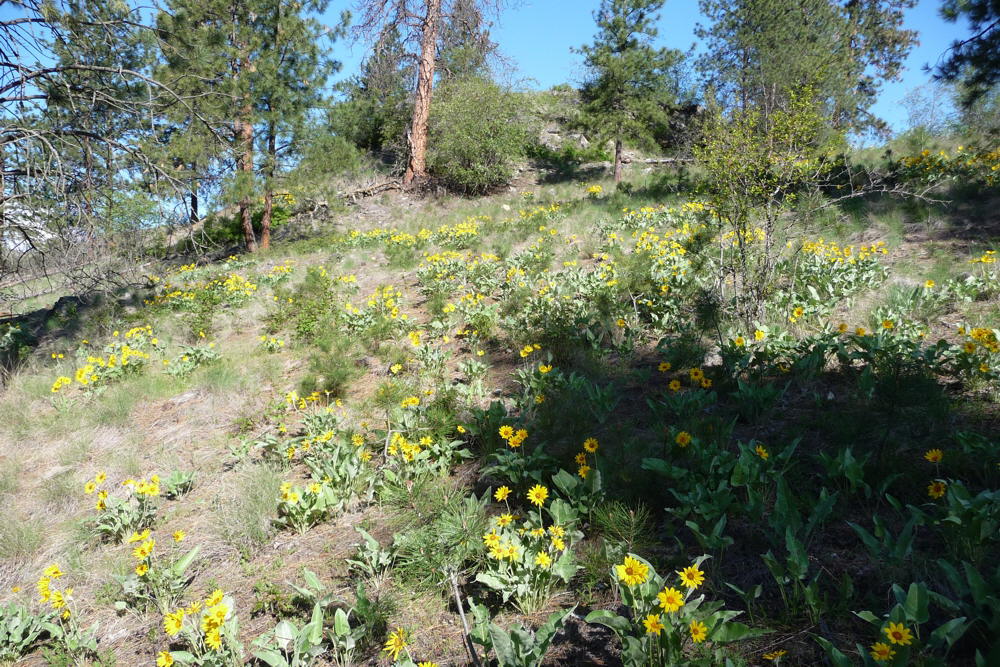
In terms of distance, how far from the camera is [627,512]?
8.39ft

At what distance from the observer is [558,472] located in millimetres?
2879

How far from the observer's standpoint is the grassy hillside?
2035 mm

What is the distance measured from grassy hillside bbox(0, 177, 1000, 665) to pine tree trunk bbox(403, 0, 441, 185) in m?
10.6

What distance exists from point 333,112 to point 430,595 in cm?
1255

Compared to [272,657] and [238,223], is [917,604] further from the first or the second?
[238,223]

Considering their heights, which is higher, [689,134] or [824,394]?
[689,134]

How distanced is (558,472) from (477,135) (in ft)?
45.1

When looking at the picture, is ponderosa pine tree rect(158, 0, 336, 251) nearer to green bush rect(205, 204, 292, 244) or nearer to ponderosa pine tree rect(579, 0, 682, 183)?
green bush rect(205, 204, 292, 244)

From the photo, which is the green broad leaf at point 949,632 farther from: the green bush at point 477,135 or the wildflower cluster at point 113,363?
the green bush at point 477,135

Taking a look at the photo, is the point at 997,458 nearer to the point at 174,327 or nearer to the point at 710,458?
the point at 710,458

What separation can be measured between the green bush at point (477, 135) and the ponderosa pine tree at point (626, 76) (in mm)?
2543

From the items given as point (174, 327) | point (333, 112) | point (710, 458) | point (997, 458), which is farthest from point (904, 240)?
point (333, 112)

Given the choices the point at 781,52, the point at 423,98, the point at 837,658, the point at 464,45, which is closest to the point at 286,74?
the point at 423,98

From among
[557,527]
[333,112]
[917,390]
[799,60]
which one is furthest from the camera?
[333,112]
